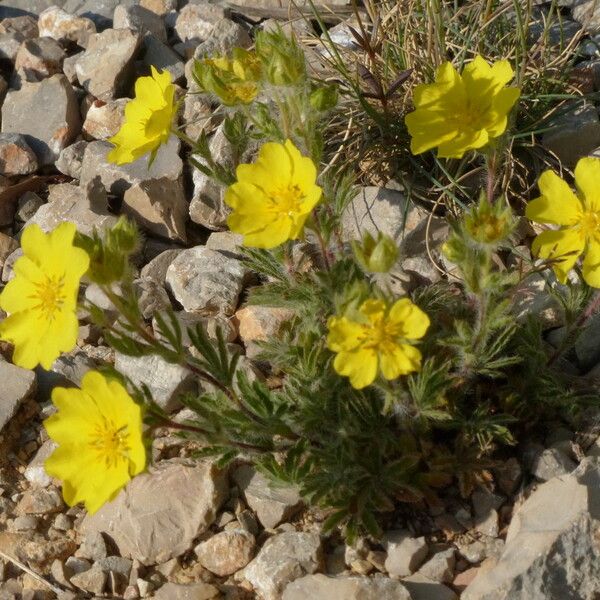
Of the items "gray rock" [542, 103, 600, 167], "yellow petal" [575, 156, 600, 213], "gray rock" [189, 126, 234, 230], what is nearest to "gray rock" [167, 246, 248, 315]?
"gray rock" [189, 126, 234, 230]

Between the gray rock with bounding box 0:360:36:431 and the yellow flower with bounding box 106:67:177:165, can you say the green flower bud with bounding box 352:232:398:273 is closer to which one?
the yellow flower with bounding box 106:67:177:165

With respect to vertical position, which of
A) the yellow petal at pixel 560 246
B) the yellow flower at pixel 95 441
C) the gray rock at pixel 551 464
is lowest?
the gray rock at pixel 551 464

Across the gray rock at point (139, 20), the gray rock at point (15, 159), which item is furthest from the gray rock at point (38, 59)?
the gray rock at point (15, 159)

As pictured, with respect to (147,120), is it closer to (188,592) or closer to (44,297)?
(44,297)

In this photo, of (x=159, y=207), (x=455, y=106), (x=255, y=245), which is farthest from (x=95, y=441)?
(x=159, y=207)

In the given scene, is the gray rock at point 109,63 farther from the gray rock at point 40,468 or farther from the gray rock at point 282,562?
the gray rock at point 282,562
